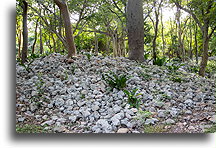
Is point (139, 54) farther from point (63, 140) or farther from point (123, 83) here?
point (63, 140)

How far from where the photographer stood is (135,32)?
3.12m

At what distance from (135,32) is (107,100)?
1.51m

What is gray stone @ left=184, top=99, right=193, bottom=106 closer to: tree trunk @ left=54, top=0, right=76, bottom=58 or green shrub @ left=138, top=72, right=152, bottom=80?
green shrub @ left=138, top=72, right=152, bottom=80

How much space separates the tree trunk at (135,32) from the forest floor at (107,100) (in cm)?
54

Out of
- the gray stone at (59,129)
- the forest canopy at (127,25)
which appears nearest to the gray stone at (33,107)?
the gray stone at (59,129)

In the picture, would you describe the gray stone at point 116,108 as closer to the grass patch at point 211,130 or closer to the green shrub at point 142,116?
the green shrub at point 142,116

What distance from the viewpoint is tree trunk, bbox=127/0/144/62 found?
308cm

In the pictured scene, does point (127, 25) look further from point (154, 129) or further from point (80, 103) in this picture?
point (154, 129)

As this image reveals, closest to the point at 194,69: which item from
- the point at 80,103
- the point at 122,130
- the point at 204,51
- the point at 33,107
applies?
the point at 204,51

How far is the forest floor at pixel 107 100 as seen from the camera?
173 centimetres

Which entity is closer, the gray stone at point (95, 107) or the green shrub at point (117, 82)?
the gray stone at point (95, 107)

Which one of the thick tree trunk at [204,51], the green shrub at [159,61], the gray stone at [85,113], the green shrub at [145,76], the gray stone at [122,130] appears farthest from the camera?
the green shrub at [159,61]

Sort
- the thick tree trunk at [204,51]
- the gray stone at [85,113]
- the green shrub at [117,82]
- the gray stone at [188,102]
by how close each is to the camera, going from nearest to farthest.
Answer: the gray stone at [85,113] → the gray stone at [188,102] → the green shrub at [117,82] → the thick tree trunk at [204,51]

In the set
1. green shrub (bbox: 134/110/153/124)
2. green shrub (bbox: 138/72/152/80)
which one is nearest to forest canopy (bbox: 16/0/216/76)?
green shrub (bbox: 138/72/152/80)
